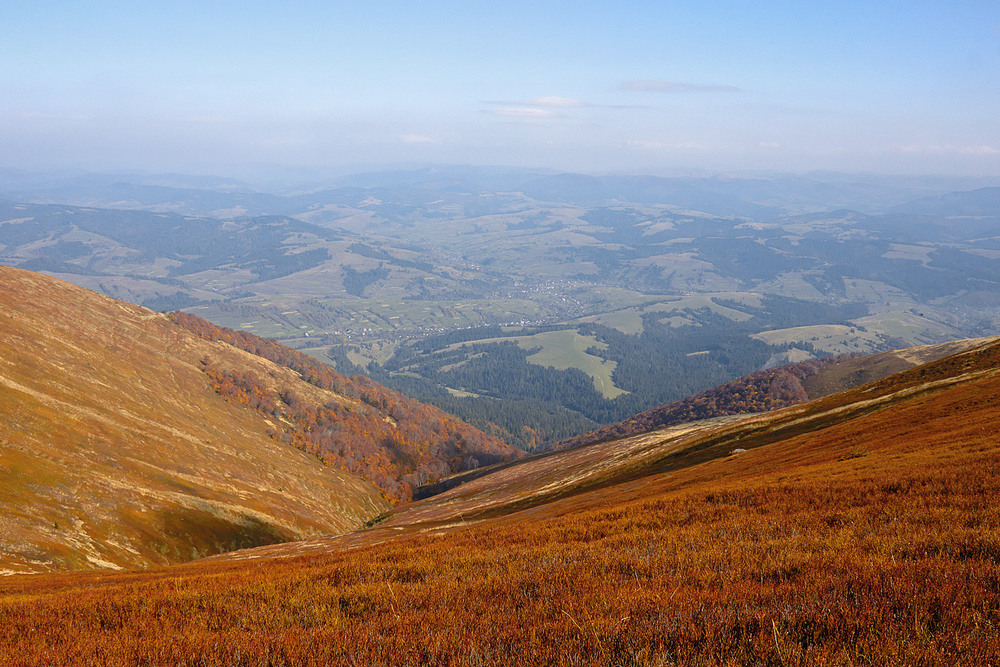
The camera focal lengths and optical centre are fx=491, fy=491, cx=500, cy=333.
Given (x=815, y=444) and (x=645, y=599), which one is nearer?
Result: (x=645, y=599)

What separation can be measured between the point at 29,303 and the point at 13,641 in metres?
180

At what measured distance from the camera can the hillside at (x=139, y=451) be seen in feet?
202

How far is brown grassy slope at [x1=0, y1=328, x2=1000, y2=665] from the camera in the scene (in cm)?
707

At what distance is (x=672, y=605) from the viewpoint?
28.1 feet

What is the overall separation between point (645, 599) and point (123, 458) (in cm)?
10352

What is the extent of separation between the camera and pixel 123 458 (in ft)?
279

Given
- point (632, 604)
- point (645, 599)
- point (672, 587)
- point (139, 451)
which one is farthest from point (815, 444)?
point (139, 451)

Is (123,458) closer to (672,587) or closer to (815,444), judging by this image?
(815,444)

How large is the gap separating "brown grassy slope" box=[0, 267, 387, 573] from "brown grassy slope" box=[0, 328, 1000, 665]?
162 feet

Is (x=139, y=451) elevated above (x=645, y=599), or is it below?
below

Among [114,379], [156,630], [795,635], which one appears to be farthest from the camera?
[114,379]

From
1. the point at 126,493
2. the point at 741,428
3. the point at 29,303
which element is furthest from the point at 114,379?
the point at 741,428

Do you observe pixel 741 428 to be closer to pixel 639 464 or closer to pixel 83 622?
pixel 639 464

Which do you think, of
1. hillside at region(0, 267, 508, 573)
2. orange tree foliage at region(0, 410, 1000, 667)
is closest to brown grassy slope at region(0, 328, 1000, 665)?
orange tree foliage at region(0, 410, 1000, 667)
